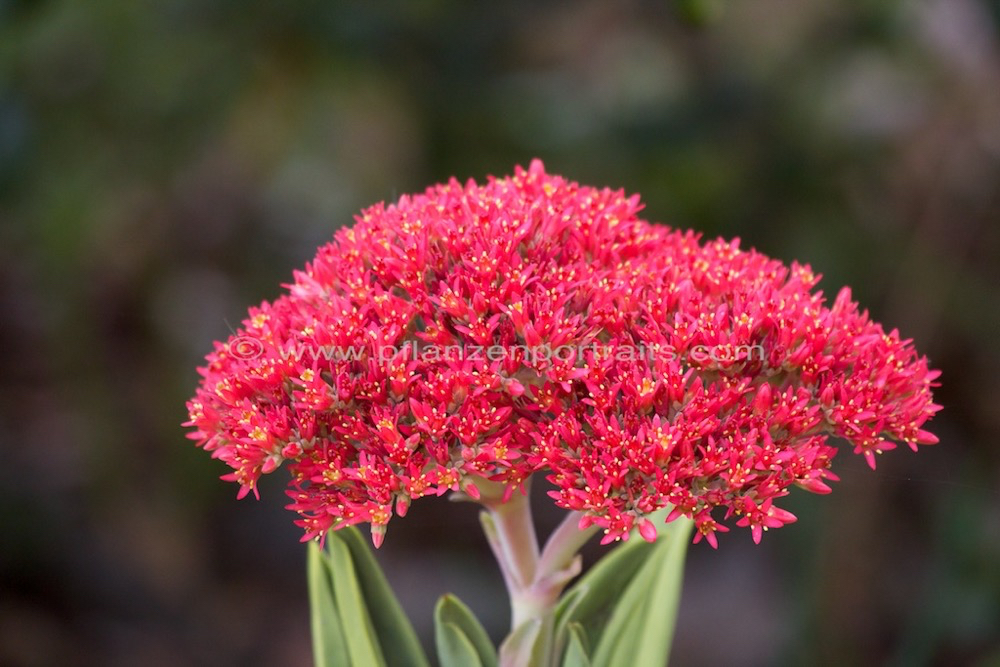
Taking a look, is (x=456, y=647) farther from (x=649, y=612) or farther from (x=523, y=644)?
(x=649, y=612)

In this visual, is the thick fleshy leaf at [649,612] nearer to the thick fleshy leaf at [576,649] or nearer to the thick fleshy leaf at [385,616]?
the thick fleshy leaf at [576,649]

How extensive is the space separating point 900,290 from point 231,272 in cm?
148

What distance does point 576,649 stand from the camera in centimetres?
90

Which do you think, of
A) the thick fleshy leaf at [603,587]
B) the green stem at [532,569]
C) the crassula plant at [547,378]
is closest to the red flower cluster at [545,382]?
the crassula plant at [547,378]

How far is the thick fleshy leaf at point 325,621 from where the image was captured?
96 cm

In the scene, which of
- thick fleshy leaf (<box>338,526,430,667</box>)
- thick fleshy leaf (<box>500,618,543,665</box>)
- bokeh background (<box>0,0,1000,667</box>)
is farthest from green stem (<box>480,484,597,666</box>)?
bokeh background (<box>0,0,1000,667</box>)

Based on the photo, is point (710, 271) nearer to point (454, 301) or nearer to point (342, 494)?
point (454, 301)

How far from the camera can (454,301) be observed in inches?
30.7

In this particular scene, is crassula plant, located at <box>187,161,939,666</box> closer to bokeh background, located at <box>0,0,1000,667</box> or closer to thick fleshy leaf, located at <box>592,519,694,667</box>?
thick fleshy leaf, located at <box>592,519,694,667</box>

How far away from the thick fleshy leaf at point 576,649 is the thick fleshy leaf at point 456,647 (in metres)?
0.09

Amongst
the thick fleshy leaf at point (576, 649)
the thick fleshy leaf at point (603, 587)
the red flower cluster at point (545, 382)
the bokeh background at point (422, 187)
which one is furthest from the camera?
the bokeh background at point (422, 187)

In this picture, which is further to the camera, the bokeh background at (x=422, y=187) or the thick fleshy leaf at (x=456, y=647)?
the bokeh background at (x=422, y=187)

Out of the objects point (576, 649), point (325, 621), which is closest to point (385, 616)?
point (325, 621)

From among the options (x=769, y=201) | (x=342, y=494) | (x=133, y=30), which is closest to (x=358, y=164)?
(x=133, y=30)
